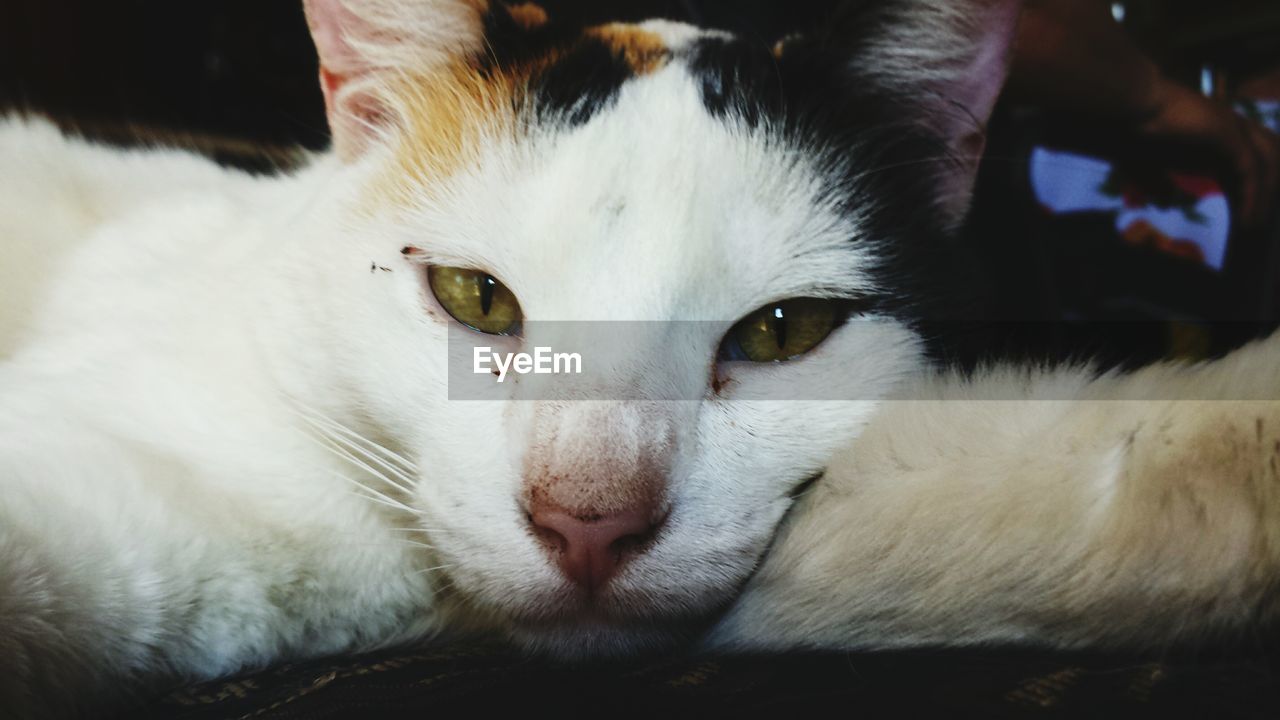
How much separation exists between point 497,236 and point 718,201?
0.18 m

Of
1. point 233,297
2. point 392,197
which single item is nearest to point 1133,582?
point 392,197

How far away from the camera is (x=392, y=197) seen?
2.54 ft

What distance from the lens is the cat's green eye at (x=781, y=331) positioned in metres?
0.70

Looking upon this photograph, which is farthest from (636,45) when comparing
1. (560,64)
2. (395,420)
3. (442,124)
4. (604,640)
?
(604,640)

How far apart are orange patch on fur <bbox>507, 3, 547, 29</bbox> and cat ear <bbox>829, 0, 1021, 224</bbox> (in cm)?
32

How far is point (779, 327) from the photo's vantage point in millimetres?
707

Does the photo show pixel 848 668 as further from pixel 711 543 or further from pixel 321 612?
pixel 321 612

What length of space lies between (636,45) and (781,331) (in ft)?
1.23

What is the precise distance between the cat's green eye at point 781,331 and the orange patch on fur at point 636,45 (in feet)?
0.92

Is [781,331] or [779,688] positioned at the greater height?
[781,331]

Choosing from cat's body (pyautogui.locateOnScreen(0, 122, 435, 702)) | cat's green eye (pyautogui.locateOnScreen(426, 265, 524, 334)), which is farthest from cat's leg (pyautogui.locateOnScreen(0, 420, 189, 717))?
cat's green eye (pyautogui.locateOnScreen(426, 265, 524, 334))

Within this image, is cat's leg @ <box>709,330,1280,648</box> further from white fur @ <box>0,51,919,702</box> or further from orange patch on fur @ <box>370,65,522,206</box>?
orange patch on fur @ <box>370,65,522,206</box>

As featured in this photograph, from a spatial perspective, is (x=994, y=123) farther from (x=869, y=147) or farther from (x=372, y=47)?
(x=372, y=47)

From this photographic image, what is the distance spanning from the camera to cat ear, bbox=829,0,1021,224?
0.75 meters
